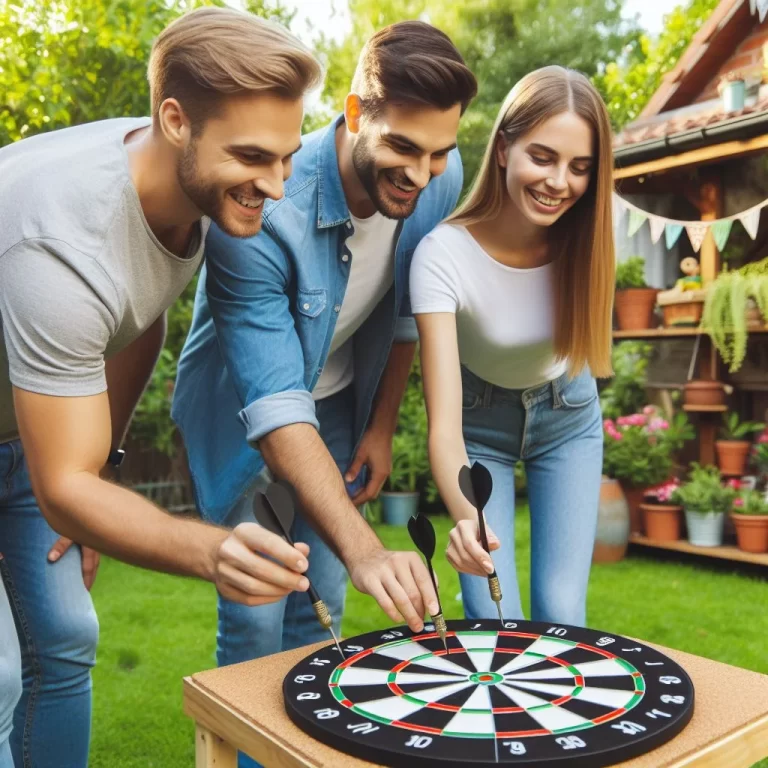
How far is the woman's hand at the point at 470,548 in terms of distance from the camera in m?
1.50

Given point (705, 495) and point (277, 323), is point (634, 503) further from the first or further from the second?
point (277, 323)

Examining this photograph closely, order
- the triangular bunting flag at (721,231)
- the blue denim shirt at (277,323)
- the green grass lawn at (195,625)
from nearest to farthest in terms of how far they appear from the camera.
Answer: the blue denim shirt at (277,323)
the green grass lawn at (195,625)
the triangular bunting flag at (721,231)

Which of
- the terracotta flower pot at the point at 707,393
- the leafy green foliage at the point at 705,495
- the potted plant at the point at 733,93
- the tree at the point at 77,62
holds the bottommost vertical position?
the leafy green foliage at the point at 705,495

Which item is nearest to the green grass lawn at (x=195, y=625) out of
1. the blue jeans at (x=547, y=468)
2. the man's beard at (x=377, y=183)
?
the blue jeans at (x=547, y=468)

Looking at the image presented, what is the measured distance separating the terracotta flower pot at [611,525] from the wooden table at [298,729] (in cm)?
387

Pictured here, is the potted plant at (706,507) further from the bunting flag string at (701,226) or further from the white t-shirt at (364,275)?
the white t-shirt at (364,275)

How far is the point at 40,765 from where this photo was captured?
6.30 ft

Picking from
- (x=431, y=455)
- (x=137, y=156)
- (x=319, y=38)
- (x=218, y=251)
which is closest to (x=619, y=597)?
(x=431, y=455)

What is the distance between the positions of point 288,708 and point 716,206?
5106mm

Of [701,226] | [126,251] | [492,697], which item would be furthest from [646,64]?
[492,697]

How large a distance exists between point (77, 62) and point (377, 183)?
4.49 metres

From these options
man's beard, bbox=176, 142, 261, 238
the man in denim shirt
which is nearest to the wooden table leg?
the man in denim shirt

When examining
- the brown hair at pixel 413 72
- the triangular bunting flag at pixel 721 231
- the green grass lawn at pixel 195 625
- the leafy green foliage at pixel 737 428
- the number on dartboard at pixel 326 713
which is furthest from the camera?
the leafy green foliage at pixel 737 428

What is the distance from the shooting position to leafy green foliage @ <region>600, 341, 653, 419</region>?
20.2 feet
